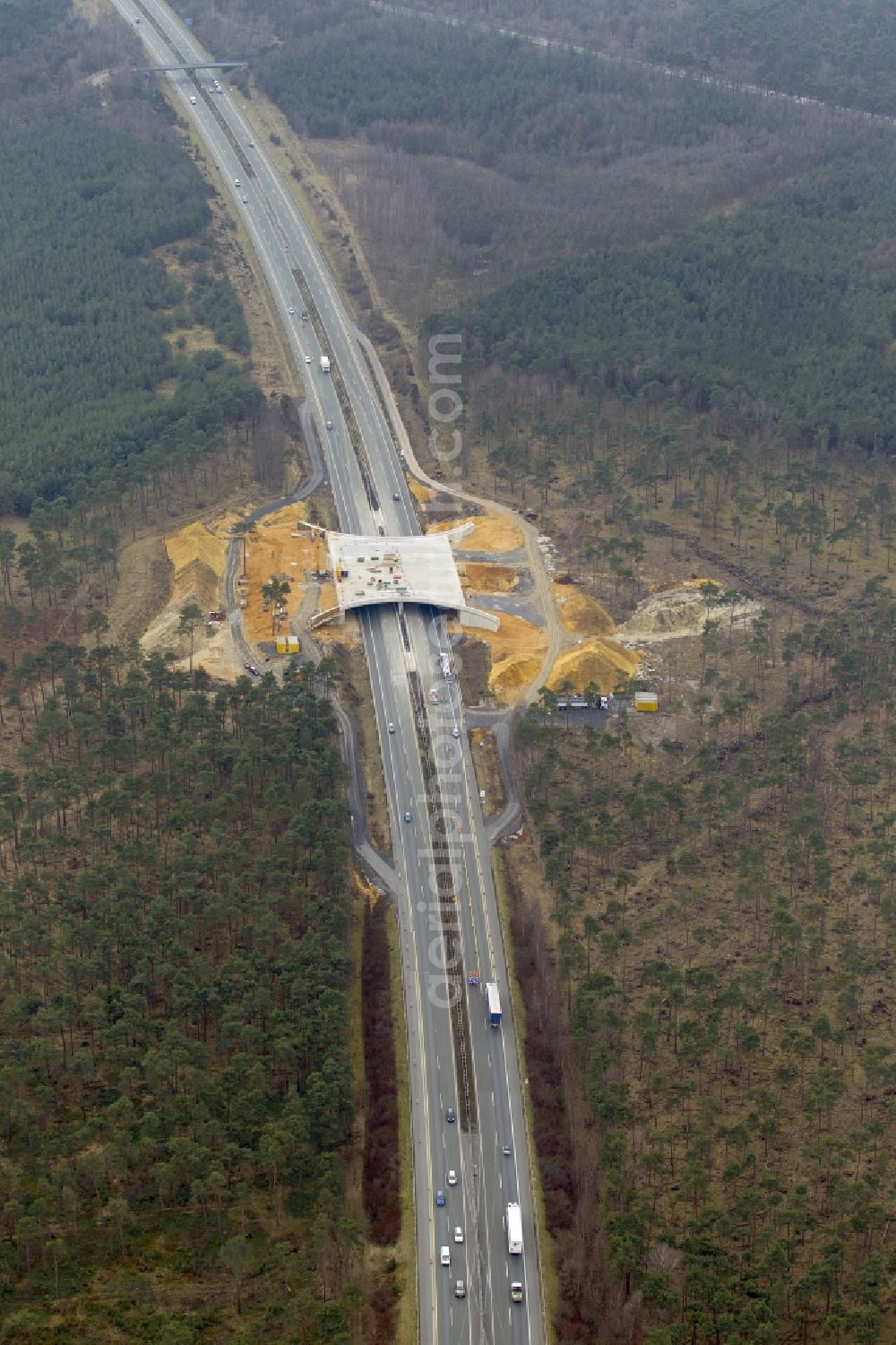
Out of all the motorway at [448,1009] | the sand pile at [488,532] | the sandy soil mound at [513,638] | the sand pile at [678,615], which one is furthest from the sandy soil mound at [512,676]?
the sand pile at [488,532]

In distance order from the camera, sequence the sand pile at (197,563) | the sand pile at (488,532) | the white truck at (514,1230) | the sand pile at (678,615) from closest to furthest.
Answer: the white truck at (514,1230) → the sand pile at (678,615) → the sand pile at (197,563) → the sand pile at (488,532)

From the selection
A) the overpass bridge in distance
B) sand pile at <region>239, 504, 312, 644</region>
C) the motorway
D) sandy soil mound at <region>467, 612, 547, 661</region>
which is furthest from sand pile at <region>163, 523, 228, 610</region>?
sandy soil mound at <region>467, 612, 547, 661</region>

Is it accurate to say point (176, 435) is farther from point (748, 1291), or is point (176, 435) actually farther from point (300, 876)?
point (748, 1291)

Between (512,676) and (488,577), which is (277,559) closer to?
(488,577)

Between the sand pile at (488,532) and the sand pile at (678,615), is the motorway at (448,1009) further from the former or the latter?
the sand pile at (678,615)

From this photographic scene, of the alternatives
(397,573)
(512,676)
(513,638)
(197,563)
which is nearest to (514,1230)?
(512,676)
